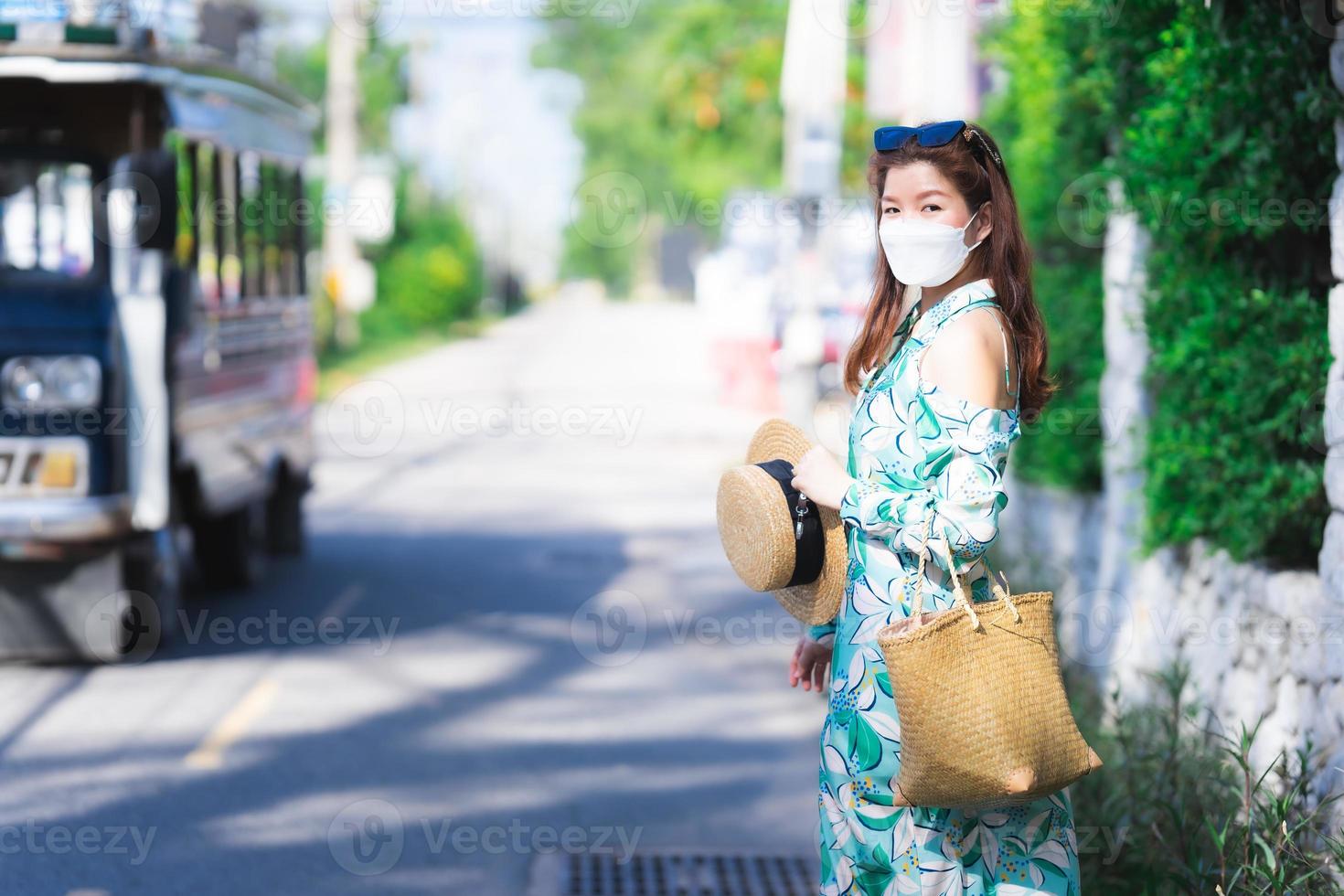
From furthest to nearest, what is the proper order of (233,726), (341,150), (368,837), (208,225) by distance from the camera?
1. (341,150)
2. (208,225)
3. (233,726)
4. (368,837)

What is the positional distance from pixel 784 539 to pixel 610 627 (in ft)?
20.8

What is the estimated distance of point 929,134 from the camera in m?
3.30

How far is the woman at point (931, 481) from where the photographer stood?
3.17 m

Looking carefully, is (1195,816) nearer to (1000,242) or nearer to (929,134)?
(1000,242)

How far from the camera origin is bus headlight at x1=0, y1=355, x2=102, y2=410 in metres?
7.53

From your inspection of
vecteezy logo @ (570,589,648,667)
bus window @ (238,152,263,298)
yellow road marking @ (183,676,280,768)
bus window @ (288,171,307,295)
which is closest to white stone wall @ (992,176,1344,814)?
vecteezy logo @ (570,589,648,667)

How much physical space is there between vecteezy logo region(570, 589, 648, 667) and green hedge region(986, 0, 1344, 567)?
3137 mm

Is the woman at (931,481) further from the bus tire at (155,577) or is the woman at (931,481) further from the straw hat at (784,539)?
the bus tire at (155,577)

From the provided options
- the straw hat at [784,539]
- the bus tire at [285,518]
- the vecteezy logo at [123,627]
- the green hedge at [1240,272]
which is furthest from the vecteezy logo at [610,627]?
the straw hat at [784,539]

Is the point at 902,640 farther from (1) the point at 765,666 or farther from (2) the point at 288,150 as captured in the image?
(2) the point at 288,150

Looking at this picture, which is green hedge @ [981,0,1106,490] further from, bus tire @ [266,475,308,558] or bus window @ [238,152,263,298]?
→ bus tire @ [266,475,308,558]

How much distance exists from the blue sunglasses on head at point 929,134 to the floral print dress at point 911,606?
0.92 ft

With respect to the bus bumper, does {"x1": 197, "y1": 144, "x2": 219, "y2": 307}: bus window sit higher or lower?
higher

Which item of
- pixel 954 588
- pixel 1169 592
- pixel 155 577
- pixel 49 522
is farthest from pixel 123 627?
pixel 954 588
